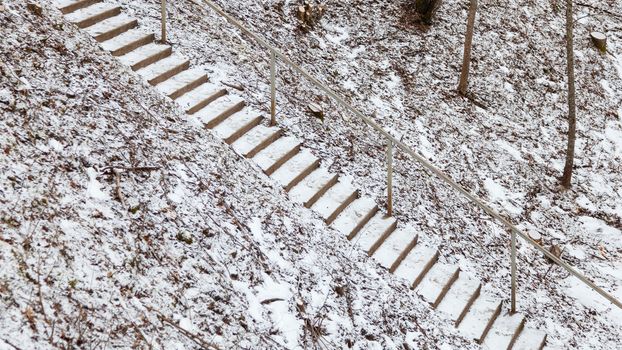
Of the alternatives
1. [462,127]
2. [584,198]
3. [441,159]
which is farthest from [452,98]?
[584,198]

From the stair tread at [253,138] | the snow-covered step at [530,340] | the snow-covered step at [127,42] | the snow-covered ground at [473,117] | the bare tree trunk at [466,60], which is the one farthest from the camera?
the bare tree trunk at [466,60]

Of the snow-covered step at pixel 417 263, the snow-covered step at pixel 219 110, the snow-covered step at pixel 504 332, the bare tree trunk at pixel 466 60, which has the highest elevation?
the bare tree trunk at pixel 466 60

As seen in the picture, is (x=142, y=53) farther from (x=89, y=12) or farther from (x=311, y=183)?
(x=311, y=183)

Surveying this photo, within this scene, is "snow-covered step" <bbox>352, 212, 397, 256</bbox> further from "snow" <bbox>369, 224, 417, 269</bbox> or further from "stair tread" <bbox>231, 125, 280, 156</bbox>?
"stair tread" <bbox>231, 125, 280, 156</bbox>

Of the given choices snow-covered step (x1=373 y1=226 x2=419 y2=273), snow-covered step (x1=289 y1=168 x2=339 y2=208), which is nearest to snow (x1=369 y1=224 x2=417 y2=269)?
snow-covered step (x1=373 y1=226 x2=419 y2=273)

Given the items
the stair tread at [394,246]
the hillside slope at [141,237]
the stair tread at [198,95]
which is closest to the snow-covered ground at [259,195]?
the hillside slope at [141,237]

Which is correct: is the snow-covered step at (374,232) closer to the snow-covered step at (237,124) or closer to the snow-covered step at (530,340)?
the snow-covered step at (237,124)
